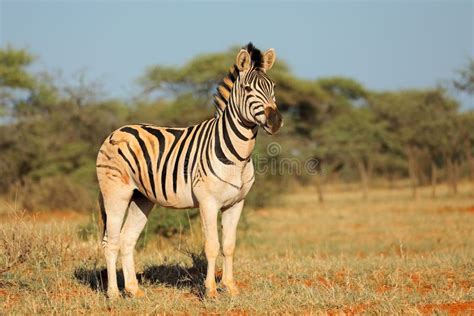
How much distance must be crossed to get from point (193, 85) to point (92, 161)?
11939 mm

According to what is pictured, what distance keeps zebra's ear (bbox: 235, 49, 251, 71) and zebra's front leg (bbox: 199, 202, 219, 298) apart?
1410 millimetres

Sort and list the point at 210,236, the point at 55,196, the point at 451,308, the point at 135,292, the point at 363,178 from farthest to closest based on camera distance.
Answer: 1. the point at 363,178
2. the point at 55,196
3. the point at 135,292
4. the point at 210,236
5. the point at 451,308

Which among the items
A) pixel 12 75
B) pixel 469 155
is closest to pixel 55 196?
pixel 12 75

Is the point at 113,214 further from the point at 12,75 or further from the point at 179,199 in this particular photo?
the point at 12,75

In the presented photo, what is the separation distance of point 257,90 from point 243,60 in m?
0.44

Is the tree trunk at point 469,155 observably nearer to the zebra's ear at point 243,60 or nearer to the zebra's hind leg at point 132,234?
the zebra's hind leg at point 132,234

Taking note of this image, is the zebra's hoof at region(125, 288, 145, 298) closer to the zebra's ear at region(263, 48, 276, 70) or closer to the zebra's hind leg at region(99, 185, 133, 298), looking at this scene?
the zebra's hind leg at region(99, 185, 133, 298)

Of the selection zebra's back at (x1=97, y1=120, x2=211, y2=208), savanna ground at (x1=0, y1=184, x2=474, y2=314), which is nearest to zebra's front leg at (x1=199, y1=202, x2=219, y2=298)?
savanna ground at (x1=0, y1=184, x2=474, y2=314)

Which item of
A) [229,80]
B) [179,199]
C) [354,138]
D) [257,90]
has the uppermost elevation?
[354,138]

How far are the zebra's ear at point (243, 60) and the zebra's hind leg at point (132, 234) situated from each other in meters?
1.91

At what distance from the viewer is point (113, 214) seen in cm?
672

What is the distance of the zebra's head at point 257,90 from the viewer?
5.77m

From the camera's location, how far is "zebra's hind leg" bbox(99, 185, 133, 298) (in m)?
6.70

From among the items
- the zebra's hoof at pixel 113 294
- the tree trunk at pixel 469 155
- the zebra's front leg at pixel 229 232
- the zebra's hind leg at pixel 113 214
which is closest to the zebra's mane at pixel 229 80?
the zebra's front leg at pixel 229 232
